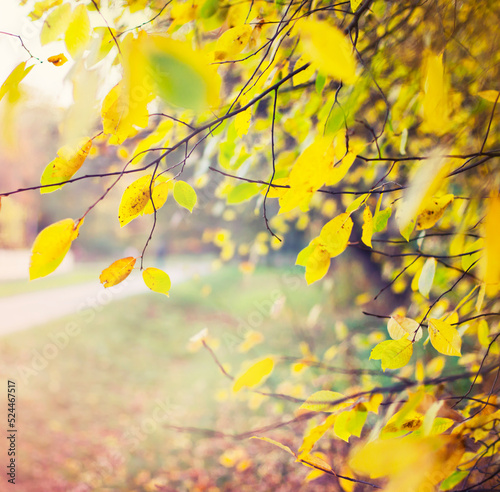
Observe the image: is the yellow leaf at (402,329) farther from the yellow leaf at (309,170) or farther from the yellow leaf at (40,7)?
the yellow leaf at (40,7)

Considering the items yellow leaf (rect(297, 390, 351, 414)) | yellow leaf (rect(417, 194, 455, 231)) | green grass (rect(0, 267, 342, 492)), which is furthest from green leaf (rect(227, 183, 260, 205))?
Result: green grass (rect(0, 267, 342, 492))

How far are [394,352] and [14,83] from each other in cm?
88

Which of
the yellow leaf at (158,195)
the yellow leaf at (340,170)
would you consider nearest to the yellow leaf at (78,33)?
the yellow leaf at (158,195)

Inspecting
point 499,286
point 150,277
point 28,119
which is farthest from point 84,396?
point 28,119

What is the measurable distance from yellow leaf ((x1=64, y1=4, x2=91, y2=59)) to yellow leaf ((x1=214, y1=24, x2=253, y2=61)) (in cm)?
26

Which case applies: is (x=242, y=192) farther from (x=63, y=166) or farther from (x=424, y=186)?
(x=424, y=186)

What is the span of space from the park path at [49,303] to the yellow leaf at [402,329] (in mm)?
5120

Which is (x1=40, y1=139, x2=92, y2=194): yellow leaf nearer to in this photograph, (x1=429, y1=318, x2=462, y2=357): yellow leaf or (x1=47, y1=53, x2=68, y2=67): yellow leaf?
(x1=47, y1=53, x2=68, y2=67): yellow leaf

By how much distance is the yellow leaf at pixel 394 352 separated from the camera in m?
0.69

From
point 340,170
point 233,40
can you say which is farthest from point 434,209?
point 233,40

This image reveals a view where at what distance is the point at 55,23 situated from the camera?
67 cm

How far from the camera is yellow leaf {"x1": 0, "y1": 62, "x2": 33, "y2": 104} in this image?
21.9 inches

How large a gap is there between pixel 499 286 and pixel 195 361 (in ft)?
20.0

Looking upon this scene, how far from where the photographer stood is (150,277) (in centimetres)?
71
